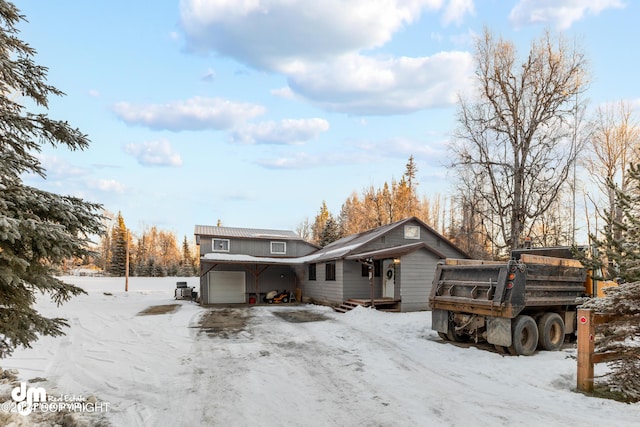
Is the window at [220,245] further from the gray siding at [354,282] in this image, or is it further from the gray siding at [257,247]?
the gray siding at [354,282]

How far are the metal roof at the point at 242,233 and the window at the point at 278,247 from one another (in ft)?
1.71

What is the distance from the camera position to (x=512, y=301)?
8172 millimetres

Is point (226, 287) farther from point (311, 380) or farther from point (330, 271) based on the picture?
point (311, 380)

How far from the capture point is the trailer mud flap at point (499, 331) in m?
8.26

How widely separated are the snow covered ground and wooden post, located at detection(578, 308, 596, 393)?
0.85 feet

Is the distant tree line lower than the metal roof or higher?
lower

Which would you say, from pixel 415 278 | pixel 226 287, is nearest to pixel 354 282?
pixel 415 278

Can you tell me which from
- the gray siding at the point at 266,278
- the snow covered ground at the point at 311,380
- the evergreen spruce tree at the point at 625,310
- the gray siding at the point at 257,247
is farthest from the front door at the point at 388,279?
the evergreen spruce tree at the point at 625,310

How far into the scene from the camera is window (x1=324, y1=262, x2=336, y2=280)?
821 inches

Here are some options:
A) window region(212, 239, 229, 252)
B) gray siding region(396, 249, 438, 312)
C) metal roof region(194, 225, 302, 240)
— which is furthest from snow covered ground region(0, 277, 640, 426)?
metal roof region(194, 225, 302, 240)

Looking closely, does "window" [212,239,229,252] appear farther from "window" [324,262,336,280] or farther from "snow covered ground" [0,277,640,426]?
"snow covered ground" [0,277,640,426]

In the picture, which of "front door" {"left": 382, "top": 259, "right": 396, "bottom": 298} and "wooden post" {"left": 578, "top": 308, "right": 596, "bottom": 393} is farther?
"front door" {"left": 382, "top": 259, "right": 396, "bottom": 298}

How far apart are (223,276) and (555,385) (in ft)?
71.3

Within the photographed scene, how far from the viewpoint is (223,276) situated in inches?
995
